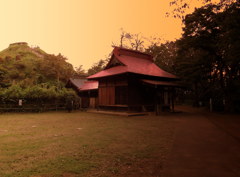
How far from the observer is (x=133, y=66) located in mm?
16844

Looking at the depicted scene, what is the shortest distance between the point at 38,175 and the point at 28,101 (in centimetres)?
1658

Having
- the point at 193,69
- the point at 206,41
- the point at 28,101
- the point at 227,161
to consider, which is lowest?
the point at 227,161

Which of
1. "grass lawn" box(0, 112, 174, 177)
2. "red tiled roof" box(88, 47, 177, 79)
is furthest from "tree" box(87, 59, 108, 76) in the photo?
"grass lawn" box(0, 112, 174, 177)

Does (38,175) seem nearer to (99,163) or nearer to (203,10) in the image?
(99,163)

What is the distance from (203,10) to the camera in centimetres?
1578

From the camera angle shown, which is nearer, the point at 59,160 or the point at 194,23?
the point at 59,160

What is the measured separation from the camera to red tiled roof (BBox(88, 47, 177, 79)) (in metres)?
16.3

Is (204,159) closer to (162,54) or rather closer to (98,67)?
(162,54)

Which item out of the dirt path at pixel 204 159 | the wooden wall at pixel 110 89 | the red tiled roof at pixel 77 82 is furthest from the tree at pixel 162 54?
the dirt path at pixel 204 159

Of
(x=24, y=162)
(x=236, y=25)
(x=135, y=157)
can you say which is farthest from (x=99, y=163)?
(x=236, y=25)

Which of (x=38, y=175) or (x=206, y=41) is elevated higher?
(x=206, y=41)

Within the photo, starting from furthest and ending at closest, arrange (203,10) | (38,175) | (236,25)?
1. (203,10)
2. (236,25)
3. (38,175)

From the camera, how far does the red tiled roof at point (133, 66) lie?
53.3ft

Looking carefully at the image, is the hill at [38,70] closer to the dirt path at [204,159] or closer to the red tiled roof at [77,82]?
the red tiled roof at [77,82]
